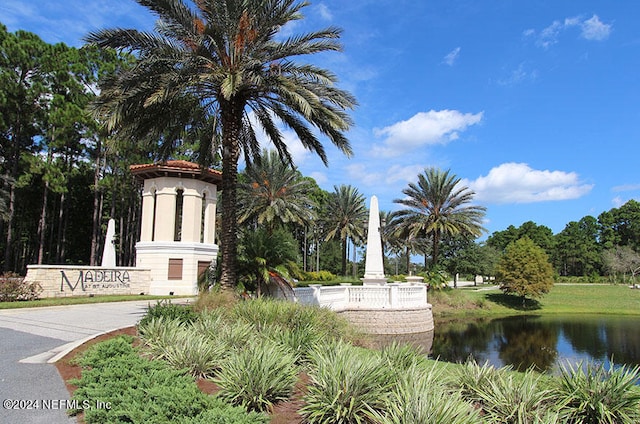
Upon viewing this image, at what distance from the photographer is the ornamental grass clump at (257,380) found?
17.3 ft

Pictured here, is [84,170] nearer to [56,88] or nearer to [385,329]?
[56,88]

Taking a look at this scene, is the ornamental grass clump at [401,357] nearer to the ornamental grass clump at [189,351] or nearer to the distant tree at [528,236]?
the ornamental grass clump at [189,351]

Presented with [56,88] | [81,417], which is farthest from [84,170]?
[81,417]

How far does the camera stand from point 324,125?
14039 mm

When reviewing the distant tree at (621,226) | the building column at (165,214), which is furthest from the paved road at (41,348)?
the distant tree at (621,226)

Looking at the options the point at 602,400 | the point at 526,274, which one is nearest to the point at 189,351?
the point at 602,400

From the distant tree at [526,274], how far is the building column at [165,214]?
27674 millimetres

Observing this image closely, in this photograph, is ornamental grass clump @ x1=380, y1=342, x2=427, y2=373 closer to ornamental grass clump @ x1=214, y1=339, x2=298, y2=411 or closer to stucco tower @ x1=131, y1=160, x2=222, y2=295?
ornamental grass clump @ x1=214, y1=339, x2=298, y2=411

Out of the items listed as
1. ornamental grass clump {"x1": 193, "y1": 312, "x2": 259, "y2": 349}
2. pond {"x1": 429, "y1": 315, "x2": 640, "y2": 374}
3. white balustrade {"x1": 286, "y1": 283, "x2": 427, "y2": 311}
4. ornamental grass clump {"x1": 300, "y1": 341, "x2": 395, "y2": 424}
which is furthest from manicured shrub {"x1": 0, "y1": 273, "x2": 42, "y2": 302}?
ornamental grass clump {"x1": 300, "y1": 341, "x2": 395, "y2": 424}

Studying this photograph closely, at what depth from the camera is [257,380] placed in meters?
5.37

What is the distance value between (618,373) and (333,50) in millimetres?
11660

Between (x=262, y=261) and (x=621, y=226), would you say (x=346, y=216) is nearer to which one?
(x=262, y=261)

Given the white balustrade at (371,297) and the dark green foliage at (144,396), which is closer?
the dark green foliage at (144,396)

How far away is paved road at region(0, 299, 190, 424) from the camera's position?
5354 millimetres
